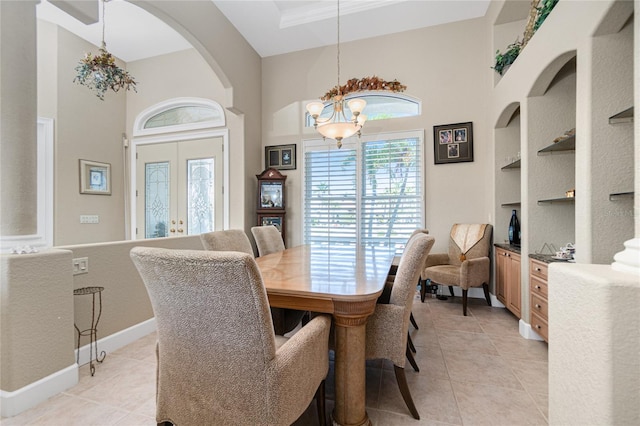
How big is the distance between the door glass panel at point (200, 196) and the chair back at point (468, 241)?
11.7 ft

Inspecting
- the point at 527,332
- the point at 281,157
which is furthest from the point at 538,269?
the point at 281,157

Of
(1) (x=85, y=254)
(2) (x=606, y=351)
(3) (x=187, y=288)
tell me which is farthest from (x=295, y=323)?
(2) (x=606, y=351)

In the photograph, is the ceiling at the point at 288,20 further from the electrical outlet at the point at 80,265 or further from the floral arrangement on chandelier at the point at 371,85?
the electrical outlet at the point at 80,265

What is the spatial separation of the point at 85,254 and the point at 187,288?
190cm

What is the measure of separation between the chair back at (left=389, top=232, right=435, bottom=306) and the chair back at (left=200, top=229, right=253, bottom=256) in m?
1.09

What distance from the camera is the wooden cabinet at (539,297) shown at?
232cm

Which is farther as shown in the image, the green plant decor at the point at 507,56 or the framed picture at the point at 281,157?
the framed picture at the point at 281,157

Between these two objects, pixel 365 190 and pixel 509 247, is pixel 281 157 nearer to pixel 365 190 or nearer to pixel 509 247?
pixel 365 190

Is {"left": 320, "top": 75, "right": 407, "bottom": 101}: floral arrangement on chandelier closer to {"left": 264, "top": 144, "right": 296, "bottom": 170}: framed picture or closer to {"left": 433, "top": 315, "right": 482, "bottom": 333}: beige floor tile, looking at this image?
{"left": 264, "top": 144, "right": 296, "bottom": 170}: framed picture

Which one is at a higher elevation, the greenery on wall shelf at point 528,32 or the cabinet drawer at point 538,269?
the greenery on wall shelf at point 528,32

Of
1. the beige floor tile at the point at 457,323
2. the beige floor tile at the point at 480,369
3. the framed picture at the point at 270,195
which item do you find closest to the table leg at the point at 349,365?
the beige floor tile at the point at 480,369

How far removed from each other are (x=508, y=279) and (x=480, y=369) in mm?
1453

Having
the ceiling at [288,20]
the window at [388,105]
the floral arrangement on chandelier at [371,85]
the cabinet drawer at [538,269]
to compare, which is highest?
the ceiling at [288,20]

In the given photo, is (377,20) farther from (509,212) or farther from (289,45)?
(509,212)
